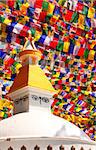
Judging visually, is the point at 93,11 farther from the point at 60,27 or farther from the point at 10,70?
the point at 10,70

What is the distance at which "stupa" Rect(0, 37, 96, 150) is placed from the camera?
29.3 ft

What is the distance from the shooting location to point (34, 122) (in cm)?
947

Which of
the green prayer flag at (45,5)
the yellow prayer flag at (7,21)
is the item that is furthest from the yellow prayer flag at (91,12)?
the yellow prayer flag at (7,21)

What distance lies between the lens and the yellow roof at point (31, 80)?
10.6 meters

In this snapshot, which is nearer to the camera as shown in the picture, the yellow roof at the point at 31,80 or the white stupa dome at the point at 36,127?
the white stupa dome at the point at 36,127

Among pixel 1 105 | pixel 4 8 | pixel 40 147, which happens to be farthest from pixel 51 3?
pixel 40 147

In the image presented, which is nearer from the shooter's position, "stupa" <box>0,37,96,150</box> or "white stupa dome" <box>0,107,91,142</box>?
"stupa" <box>0,37,96,150</box>

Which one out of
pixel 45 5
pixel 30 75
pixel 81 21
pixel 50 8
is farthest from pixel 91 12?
pixel 30 75

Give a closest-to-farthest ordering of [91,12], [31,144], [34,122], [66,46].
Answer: [31,144] → [34,122] → [66,46] → [91,12]

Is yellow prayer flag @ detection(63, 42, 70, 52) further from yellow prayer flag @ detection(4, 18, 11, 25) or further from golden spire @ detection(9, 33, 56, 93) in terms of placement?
golden spire @ detection(9, 33, 56, 93)

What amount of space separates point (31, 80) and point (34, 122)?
1552 mm

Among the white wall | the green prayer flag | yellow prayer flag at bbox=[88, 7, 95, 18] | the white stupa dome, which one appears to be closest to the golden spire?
the white stupa dome

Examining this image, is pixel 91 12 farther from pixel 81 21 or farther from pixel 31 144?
pixel 31 144

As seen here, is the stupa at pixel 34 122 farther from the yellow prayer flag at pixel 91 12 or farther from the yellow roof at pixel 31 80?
the yellow prayer flag at pixel 91 12
